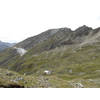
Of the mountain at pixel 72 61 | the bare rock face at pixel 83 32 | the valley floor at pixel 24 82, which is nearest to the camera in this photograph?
the valley floor at pixel 24 82

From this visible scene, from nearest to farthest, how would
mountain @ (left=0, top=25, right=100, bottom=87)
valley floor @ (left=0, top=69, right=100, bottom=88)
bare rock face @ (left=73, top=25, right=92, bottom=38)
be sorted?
valley floor @ (left=0, top=69, right=100, bottom=88), mountain @ (left=0, top=25, right=100, bottom=87), bare rock face @ (left=73, top=25, right=92, bottom=38)

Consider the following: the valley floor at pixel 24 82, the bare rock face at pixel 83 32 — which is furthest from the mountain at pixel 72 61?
the valley floor at pixel 24 82

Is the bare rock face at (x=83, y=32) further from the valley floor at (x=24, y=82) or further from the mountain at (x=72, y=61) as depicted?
the valley floor at (x=24, y=82)

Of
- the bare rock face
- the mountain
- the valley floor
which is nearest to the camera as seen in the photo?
the valley floor

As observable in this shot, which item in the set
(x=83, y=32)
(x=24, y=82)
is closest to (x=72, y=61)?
(x=24, y=82)

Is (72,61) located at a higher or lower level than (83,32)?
lower

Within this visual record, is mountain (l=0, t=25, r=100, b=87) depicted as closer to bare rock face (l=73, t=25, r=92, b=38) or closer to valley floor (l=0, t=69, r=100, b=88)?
bare rock face (l=73, t=25, r=92, b=38)

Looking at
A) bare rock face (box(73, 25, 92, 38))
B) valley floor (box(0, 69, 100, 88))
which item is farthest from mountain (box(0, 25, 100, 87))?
valley floor (box(0, 69, 100, 88))

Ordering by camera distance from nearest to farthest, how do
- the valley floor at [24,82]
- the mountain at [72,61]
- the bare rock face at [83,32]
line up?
1. the valley floor at [24,82]
2. the mountain at [72,61]
3. the bare rock face at [83,32]

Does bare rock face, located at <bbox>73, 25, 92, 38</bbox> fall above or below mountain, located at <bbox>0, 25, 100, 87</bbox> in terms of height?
above

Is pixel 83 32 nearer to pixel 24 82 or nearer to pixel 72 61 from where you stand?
pixel 72 61
